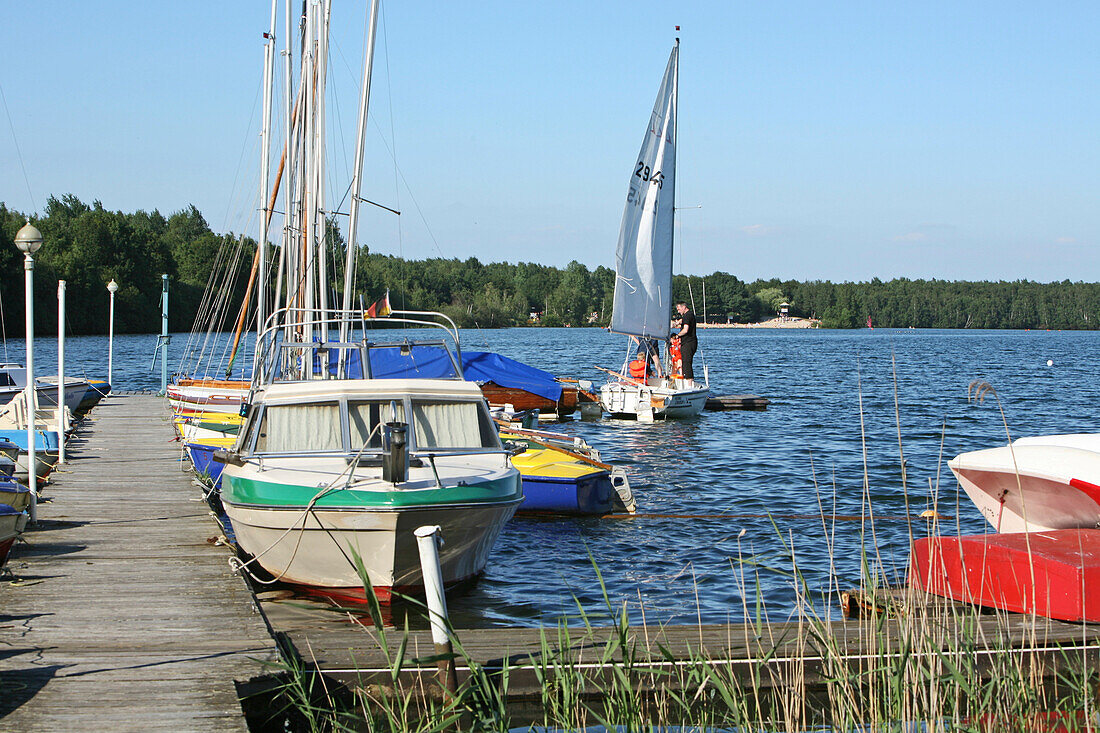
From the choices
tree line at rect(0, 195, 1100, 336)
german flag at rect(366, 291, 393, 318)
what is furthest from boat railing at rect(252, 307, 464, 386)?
tree line at rect(0, 195, 1100, 336)

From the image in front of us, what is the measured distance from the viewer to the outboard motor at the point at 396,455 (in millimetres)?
8742

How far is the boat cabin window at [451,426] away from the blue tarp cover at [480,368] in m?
11.9

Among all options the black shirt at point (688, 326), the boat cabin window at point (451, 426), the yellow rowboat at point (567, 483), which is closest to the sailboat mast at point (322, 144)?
the yellow rowboat at point (567, 483)

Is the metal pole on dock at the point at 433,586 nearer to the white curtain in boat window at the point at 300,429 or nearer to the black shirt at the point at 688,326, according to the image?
the white curtain in boat window at the point at 300,429

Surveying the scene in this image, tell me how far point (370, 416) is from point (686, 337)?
2021 centimetres

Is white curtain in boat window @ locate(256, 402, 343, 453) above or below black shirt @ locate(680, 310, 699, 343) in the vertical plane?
below

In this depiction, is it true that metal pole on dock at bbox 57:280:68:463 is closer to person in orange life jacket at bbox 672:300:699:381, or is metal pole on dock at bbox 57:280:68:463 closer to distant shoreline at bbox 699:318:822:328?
person in orange life jacket at bbox 672:300:699:381

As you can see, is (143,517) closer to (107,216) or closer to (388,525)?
(388,525)

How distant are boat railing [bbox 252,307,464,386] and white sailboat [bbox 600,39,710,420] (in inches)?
396

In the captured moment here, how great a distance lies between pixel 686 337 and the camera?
3000 cm

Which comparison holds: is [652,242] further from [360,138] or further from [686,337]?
[360,138]

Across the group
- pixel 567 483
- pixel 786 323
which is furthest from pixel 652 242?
pixel 786 323

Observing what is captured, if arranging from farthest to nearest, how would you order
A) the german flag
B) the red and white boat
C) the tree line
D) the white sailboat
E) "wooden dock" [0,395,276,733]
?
1. the tree line
2. the white sailboat
3. the german flag
4. the red and white boat
5. "wooden dock" [0,395,276,733]

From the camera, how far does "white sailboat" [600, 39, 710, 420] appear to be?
101ft
